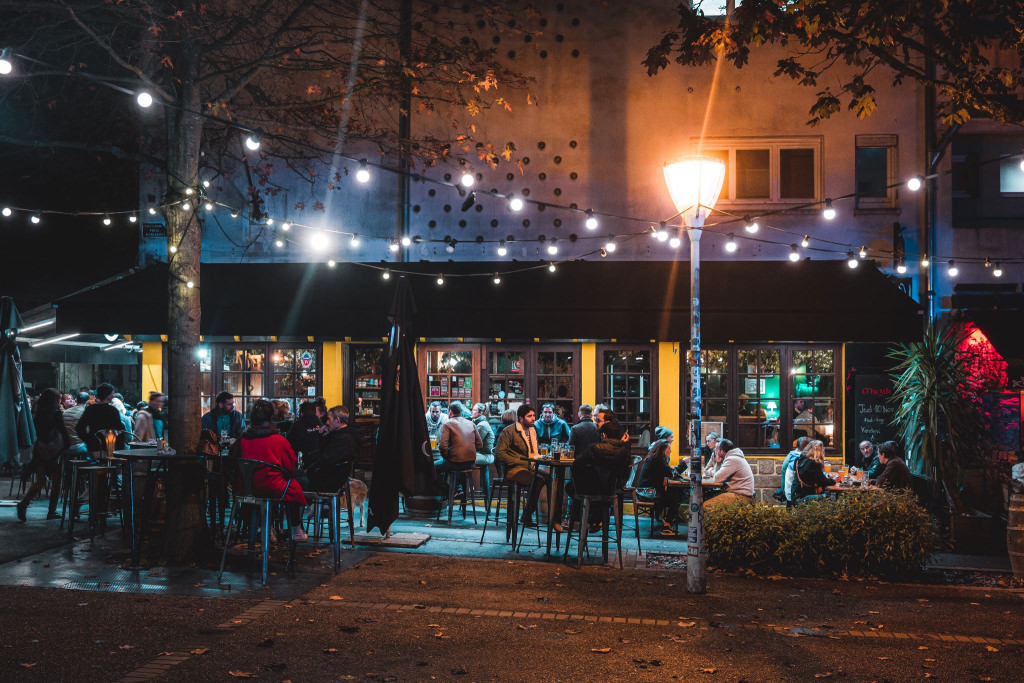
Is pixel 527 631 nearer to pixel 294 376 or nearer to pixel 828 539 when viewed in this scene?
pixel 828 539

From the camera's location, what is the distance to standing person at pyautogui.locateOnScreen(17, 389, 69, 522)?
37.9 feet

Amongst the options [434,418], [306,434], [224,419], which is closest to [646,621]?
[306,434]

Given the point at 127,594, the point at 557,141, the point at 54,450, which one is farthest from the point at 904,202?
the point at 54,450

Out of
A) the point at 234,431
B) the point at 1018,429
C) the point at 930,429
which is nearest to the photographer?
the point at 930,429

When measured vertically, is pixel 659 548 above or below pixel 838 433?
below

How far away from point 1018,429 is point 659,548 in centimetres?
755

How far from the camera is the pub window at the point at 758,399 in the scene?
14.2 metres

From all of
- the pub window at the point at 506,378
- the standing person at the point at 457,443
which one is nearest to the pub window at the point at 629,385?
the pub window at the point at 506,378

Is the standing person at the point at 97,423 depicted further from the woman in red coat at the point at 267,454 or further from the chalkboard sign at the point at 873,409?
the chalkboard sign at the point at 873,409

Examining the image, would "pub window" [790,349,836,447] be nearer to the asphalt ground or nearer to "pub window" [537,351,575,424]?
"pub window" [537,351,575,424]

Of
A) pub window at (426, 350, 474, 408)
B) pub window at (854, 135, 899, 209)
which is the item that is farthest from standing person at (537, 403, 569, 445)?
pub window at (854, 135, 899, 209)

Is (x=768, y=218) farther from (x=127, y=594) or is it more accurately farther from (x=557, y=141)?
(x=127, y=594)

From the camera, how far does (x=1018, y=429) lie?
553 inches

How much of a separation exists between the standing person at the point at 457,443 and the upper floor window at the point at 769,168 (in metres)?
6.24
